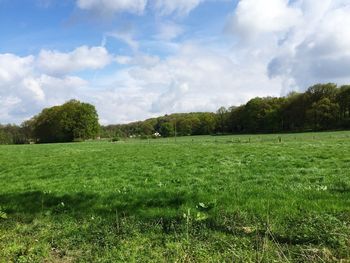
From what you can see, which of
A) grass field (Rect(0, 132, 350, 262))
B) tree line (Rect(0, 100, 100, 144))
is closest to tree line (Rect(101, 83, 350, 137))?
tree line (Rect(0, 100, 100, 144))

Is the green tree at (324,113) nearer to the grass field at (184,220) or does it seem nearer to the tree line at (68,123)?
the tree line at (68,123)

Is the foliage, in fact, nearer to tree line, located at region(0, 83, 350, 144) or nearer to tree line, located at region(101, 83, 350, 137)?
tree line, located at region(0, 83, 350, 144)

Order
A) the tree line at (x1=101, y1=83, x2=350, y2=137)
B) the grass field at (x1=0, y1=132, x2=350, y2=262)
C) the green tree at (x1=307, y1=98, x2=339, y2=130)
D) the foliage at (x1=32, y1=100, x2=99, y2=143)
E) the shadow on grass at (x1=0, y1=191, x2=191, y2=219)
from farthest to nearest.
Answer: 1. the foliage at (x1=32, y1=100, x2=99, y2=143)
2. the tree line at (x1=101, y1=83, x2=350, y2=137)
3. the green tree at (x1=307, y1=98, x2=339, y2=130)
4. the shadow on grass at (x1=0, y1=191, x2=191, y2=219)
5. the grass field at (x1=0, y1=132, x2=350, y2=262)

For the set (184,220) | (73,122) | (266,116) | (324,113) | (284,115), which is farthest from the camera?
(266,116)

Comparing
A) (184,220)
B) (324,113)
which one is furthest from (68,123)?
(184,220)

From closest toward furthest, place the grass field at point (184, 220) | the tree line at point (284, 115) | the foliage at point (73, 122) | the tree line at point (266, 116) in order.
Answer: the grass field at point (184, 220)
the tree line at point (284, 115)
the tree line at point (266, 116)
the foliage at point (73, 122)

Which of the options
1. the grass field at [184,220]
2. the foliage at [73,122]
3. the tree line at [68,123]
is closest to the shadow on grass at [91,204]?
the grass field at [184,220]

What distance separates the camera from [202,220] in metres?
9.33

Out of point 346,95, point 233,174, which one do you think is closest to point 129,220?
point 233,174

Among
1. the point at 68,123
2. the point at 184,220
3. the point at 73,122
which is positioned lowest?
the point at 184,220

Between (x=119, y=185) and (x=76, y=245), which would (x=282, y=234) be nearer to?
(x=76, y=245)

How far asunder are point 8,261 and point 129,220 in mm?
3049

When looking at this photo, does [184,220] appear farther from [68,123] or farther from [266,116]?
[266,116]

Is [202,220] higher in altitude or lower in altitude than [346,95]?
lower
